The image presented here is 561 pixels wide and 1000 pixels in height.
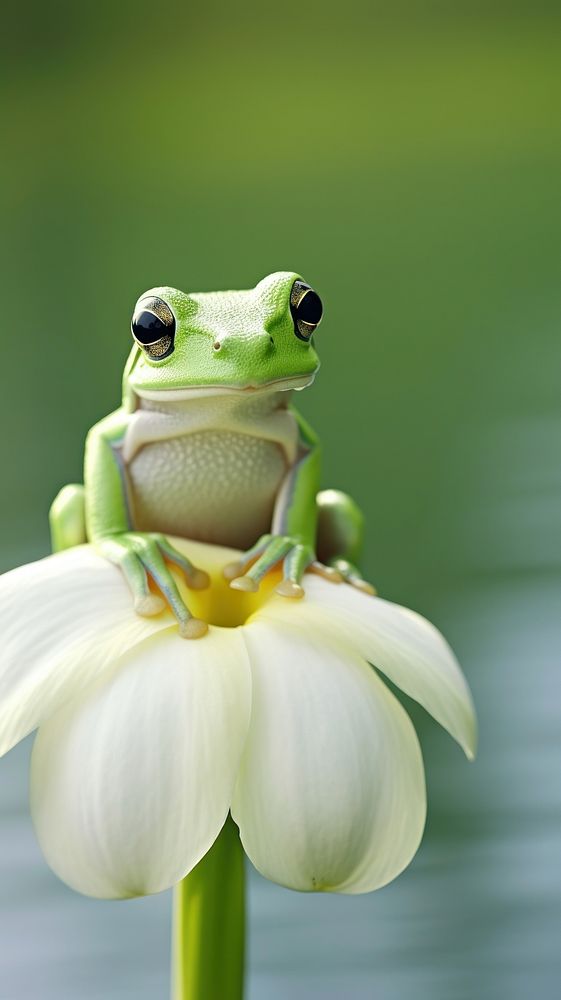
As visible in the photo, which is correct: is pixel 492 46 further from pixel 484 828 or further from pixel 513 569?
pixel 484 828

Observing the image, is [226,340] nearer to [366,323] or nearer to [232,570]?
[232,570]

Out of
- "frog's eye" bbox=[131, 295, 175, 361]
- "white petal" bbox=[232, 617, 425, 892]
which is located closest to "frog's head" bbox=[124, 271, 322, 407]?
"frog's eye" bbox=[131, 295, 175, 361]

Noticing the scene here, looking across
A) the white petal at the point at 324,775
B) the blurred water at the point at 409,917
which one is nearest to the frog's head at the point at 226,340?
the white petal at the point at 324,775

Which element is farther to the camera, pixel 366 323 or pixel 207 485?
pixel 366 323

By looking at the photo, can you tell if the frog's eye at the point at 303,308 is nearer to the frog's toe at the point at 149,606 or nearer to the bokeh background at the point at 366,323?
the frog's toe at the point at 149,606

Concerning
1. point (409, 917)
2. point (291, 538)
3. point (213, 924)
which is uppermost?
point (291, 538)

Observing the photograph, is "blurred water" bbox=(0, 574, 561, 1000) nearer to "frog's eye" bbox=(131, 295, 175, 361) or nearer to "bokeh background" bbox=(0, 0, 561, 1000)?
"bokeh background" bbox=(0, 0, 561, 1000)

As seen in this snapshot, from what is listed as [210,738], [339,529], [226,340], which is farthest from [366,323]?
[210,738]
